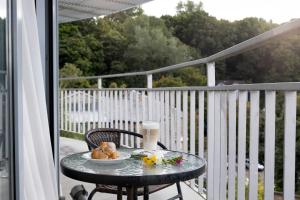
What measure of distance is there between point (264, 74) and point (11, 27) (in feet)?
64.0

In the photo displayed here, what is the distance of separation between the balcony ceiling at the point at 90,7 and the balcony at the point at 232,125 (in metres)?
1.63

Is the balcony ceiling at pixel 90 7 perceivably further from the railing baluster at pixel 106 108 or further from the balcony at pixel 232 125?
the balcony at pixel 232 125

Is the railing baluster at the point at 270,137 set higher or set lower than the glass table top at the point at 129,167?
higher

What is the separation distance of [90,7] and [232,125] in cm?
440

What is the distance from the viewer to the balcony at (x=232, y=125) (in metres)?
1.57

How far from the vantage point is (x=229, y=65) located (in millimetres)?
21547

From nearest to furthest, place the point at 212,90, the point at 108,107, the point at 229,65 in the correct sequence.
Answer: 1. the point at 212,90
2. the point at 108,107
3. the point at 229,65

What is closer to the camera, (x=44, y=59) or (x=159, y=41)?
(x=44, y=59)

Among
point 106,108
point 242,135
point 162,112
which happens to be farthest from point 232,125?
point 106,108

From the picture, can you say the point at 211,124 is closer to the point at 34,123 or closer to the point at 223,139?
the point at 223,139

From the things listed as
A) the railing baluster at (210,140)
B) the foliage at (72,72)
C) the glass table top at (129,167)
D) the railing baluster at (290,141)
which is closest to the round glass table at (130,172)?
the glass table top at (129,167)

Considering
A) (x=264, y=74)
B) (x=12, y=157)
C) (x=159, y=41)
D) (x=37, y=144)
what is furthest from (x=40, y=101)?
(x=159, y=41)

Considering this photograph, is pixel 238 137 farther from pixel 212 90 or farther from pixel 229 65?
pixel 229 65

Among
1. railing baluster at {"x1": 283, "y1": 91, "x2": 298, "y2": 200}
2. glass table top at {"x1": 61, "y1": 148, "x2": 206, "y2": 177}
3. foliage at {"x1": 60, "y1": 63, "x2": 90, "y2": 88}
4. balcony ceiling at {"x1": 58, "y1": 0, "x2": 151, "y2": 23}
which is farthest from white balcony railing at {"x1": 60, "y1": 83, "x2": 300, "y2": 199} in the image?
foliage at {"x1": 60, "y1": 63, "x2": 90, "y2": 88}
